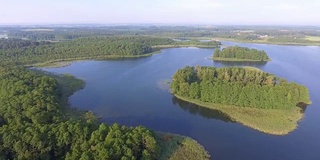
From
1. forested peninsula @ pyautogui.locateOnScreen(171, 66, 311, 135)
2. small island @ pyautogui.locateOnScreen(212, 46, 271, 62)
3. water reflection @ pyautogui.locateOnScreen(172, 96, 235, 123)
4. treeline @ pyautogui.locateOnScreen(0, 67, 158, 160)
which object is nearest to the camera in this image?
treeline @ pyautogui.locateOnScreen(0, 67, 158, 160)

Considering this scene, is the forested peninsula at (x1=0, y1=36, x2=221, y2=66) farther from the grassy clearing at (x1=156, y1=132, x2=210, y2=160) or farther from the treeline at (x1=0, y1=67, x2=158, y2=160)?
the grassy clearing at (x1=156, y1=132, x2=210, y2=160)

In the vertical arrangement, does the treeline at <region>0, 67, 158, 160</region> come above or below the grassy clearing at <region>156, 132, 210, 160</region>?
above

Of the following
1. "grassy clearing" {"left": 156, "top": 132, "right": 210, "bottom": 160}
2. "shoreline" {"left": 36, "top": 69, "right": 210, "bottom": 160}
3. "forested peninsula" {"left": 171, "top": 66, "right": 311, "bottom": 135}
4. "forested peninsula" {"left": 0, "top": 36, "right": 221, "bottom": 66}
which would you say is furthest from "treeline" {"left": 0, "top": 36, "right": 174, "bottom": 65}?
"grassy clearing" {"left": 156, "top": 132, "right": 210, "bottom": 160}

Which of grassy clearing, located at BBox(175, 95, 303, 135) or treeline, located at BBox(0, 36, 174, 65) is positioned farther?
treeline, located at BBox(0, 36, 174, 65)

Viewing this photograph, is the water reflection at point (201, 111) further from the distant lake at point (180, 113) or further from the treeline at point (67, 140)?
the treeline at point (67, 140)

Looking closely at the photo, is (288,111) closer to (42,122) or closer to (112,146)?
(112,146)

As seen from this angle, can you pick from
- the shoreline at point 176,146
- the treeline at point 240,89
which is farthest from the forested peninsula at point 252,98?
the shoreline at point 176,146

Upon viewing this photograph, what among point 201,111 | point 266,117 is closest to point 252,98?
point 266,117

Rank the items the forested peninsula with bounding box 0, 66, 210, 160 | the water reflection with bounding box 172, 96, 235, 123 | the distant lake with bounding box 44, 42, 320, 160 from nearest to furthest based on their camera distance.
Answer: the forested peninsula with bounding box 0, 66, 210, 160, the distant lake with bounding box 44, 42, 320, 160, the water reflection with bounding box 172, 96, 235, 123

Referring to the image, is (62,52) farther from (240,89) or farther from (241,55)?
(240,89)
